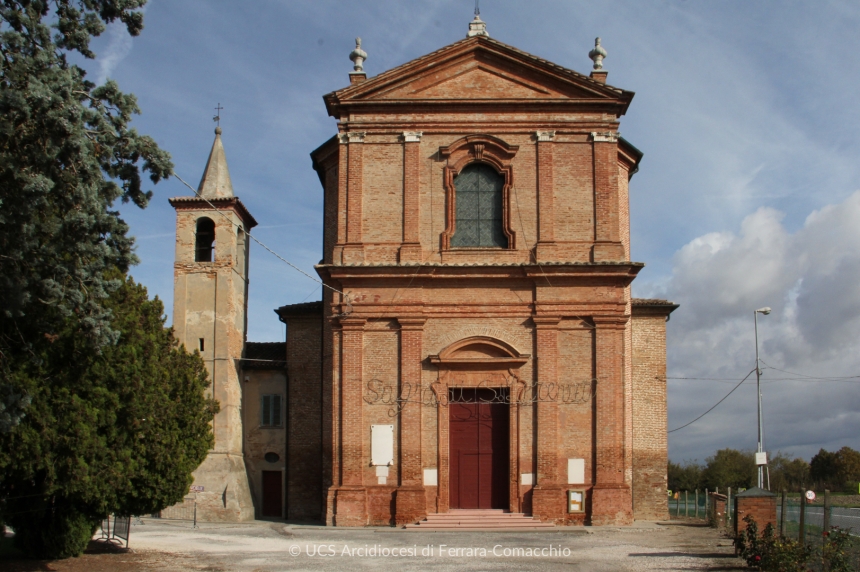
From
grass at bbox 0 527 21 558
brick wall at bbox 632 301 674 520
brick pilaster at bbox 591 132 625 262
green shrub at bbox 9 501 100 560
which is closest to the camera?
green shrub at bbox 9 501 100 560

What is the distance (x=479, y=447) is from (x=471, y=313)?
3634mm

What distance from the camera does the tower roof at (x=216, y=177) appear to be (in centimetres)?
2953

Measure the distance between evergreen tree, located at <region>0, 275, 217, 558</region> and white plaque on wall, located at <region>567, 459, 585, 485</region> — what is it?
10.0 m

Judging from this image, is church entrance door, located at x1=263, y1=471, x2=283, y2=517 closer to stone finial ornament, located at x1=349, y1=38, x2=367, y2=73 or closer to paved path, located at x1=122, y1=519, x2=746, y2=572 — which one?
paved path, located at x1=122, y1=519, x2=746, y2=572

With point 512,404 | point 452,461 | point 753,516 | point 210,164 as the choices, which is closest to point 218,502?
point 452,461

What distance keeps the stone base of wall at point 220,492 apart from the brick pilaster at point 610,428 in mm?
10050

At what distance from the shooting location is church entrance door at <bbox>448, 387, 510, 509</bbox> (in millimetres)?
24844

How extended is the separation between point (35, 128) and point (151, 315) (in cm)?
711

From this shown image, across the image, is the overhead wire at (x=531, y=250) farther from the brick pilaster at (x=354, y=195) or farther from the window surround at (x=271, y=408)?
the window surround at (x=271, y=408)

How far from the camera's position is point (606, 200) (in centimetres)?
2566

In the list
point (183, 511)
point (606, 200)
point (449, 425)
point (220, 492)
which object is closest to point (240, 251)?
point (220, 492)

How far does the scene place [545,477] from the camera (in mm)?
24359

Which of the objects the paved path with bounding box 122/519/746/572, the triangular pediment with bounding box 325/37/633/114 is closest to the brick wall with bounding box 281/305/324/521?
the paved path with bounding box 122/519/746/572

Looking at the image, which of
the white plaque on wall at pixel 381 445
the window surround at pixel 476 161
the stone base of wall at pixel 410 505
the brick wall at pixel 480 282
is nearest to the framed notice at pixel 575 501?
the brick wall at pixel 480 282
